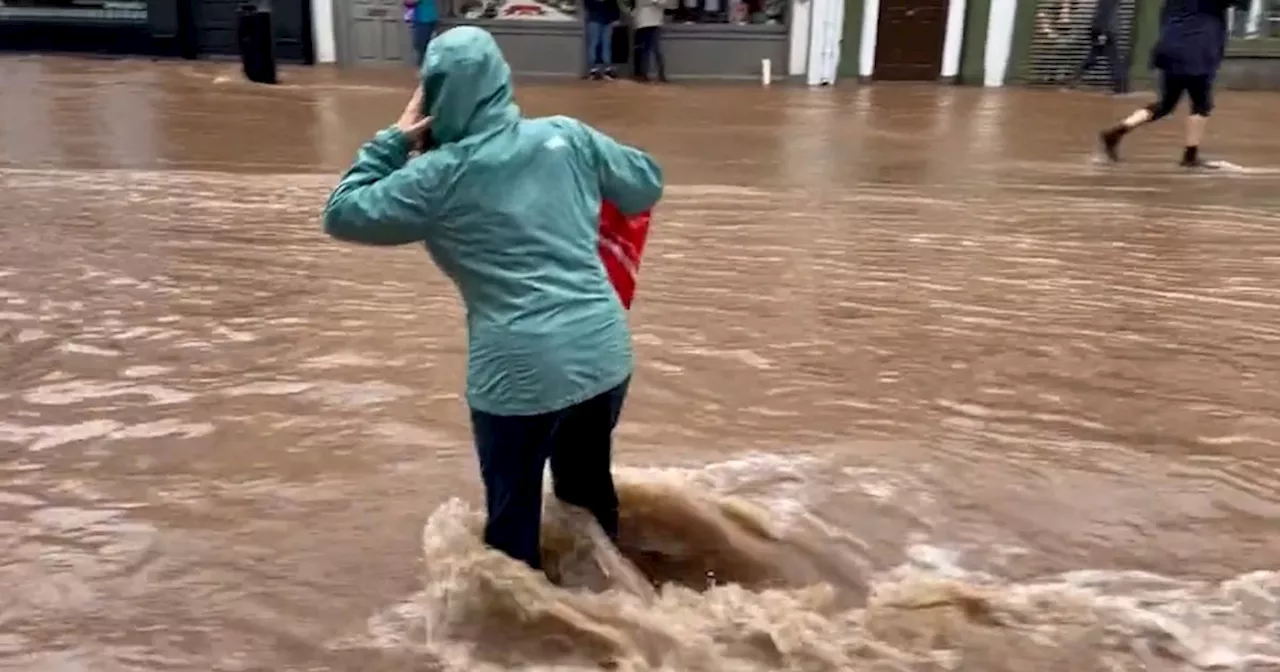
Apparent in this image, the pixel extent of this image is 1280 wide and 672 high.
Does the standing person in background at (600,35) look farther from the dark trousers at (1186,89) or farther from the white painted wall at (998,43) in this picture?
the dark trousers at (1186,89)

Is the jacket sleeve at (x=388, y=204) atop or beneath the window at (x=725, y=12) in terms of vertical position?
atop

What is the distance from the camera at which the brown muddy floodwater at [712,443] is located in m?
3.47

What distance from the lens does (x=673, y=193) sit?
29.7ft

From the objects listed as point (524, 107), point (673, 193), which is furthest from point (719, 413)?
point (524, 107)

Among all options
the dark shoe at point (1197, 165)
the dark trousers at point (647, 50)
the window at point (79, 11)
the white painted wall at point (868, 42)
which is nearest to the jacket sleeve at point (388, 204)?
the dark shoe at point (1197, 165)

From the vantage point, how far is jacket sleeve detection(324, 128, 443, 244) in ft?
9.70

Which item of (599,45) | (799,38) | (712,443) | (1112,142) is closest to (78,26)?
(599,45)

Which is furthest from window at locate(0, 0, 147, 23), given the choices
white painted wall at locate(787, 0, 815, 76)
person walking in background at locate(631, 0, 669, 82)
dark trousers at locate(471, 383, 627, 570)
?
dark trousers at locate(471, 383, 627, 570)

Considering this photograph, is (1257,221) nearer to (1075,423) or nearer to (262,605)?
(1075,423)

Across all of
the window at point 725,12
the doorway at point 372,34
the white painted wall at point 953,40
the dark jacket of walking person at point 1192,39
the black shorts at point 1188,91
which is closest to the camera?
the dark jacket of walking person at point 1192,39

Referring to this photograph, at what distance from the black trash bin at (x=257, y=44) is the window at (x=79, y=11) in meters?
4.36

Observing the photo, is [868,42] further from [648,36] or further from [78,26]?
[78,26]

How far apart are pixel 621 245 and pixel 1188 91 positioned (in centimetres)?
786

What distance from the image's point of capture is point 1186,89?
32.6ft
